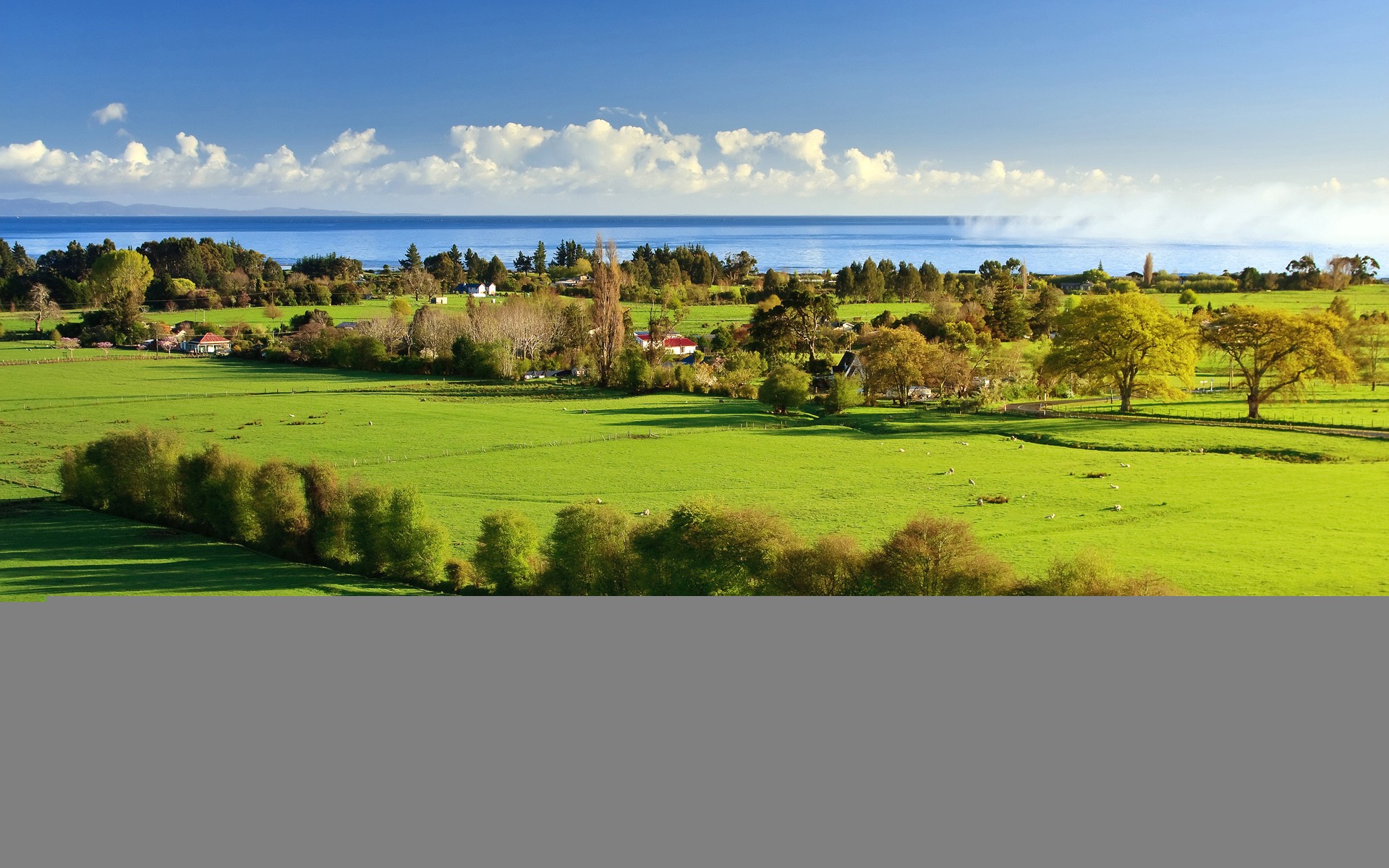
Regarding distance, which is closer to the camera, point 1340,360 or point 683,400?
point 1340,360

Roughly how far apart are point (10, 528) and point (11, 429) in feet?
5.96

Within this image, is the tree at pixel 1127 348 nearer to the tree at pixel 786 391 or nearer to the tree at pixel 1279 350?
the tree at pixel 1279 350

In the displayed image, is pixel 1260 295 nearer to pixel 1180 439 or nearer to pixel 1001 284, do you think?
pixel 1180 439

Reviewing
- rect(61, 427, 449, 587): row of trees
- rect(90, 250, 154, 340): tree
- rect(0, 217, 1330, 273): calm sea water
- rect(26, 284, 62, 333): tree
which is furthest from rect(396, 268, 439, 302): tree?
rect(61, 427, 449, 587): row of trees

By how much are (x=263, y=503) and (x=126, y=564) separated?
4.06ft

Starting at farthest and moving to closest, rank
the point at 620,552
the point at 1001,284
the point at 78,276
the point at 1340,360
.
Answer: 1. the point at 1001,284
2. the point at 78,276
3. the point at 1340,360
4. the point at 620,552

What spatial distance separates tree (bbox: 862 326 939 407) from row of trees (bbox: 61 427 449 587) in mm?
12288

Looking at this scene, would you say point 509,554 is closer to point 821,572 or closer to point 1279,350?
point 821,572

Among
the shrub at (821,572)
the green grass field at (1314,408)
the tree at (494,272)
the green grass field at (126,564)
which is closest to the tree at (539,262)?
the tree at (494,272)

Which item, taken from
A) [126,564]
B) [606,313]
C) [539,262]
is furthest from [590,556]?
[539,262]

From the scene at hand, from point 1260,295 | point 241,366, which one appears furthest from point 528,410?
point 1260,295

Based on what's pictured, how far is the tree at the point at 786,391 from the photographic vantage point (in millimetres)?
16500

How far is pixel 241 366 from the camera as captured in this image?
50.2 ft

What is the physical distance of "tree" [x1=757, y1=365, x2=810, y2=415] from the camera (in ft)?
54.1
